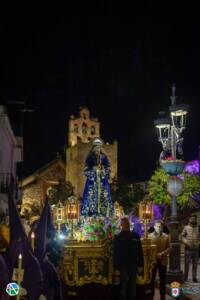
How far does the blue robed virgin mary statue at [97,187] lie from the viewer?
39.0ft

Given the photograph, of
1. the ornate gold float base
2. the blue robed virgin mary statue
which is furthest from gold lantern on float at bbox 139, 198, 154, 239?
the ornate gold float base

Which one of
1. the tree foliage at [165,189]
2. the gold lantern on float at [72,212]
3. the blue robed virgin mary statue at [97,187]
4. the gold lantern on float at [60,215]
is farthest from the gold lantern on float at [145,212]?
the tree foliage at [165,189]

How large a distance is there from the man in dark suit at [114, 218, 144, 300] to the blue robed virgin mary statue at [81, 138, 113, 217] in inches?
88.0

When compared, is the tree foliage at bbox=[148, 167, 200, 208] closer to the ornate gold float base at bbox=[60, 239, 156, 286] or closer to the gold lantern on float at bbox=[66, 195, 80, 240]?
the gold lantern on float at bbox=[66, 195, 80, 240]

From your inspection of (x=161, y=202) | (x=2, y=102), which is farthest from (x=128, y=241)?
(x=161, y=202)

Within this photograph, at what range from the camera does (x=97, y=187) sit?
11992mm

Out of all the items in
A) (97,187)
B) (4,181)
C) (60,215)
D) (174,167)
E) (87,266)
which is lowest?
(87,266)

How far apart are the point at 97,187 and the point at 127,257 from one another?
2836 millimetres

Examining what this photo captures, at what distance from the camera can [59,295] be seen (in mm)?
7758

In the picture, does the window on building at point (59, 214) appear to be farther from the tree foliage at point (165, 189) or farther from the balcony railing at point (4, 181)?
the tree foliage at point (165, 189)

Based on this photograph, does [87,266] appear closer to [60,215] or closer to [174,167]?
[60,215]

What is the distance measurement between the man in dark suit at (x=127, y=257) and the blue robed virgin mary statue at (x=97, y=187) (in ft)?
7.34

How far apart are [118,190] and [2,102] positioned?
22.1 metres

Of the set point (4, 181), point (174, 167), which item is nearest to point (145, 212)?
point (174, 167)
